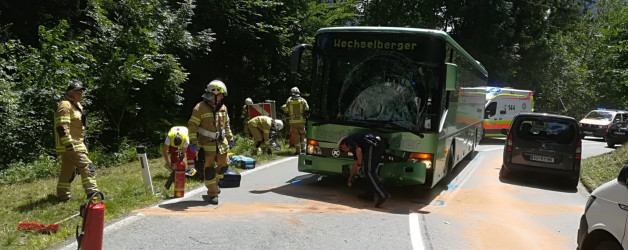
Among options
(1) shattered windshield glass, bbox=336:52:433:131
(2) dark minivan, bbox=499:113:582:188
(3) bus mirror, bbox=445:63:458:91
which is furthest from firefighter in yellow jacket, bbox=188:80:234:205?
(2) dark minivan, bbox=499:113:582:188

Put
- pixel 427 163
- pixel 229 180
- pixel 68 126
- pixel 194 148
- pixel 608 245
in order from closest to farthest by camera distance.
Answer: pixel 608 245 < pixel 68 126 < pixel 194 148 < pixel 229 180 < pixel 427 163

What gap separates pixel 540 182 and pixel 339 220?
25.7 feet

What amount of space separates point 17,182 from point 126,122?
16.5 ft

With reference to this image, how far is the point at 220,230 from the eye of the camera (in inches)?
234

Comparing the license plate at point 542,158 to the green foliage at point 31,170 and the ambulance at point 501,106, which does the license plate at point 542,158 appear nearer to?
the ambulance at point 501,106

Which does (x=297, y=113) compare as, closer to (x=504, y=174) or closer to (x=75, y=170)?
(x=504, y=174)

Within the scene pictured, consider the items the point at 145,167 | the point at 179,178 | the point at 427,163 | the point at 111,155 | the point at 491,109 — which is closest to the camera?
the point at 179,178

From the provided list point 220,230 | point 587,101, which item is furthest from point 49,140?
point 587,101

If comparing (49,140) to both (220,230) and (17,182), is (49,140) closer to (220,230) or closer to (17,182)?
(17,182)

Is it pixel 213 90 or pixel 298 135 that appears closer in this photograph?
pixel 213 90

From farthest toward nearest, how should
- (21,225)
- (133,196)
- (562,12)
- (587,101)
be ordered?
(587,101)
(562,12)
(133,196)
(21,225)

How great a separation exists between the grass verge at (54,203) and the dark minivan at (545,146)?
7.63 metres

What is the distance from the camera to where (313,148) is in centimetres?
898

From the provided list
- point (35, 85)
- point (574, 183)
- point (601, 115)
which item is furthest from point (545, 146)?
point (601, 115)
